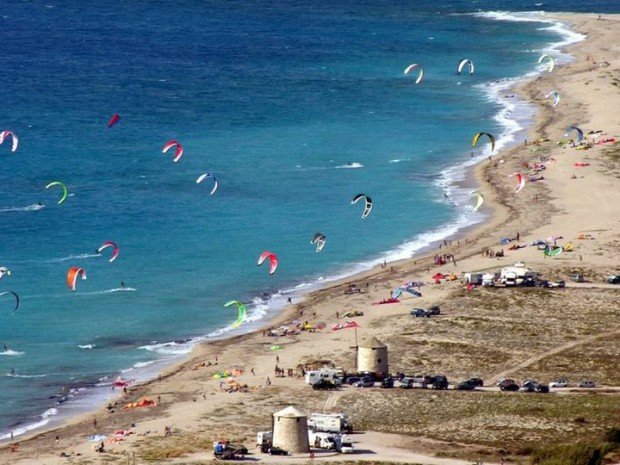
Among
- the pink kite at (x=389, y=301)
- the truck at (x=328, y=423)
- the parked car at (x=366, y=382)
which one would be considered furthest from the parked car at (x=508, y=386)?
the pink kite at (x=389, y=301)

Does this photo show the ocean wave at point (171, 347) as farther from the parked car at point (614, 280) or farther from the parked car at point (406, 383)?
the parked car at point (614, 280)

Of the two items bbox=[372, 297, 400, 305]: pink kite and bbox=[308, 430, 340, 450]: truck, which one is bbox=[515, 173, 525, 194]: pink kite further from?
bbox=[308, 430, 340, 450]: truck

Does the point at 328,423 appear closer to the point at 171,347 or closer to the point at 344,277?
the point at 171,347

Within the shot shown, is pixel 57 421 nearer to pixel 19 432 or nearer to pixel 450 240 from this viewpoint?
pixel 19 432

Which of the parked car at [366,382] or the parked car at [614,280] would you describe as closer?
the parked car at [366,382]

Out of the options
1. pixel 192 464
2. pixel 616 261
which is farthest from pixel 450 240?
pixel 192 464

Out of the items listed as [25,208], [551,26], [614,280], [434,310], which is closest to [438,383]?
[434,310]
